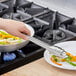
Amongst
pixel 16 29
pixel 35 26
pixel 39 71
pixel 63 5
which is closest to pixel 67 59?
pixel 39 71

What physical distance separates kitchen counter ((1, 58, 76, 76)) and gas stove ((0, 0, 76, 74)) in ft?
0.14

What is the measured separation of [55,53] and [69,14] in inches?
20.6

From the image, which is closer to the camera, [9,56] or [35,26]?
[9,56]

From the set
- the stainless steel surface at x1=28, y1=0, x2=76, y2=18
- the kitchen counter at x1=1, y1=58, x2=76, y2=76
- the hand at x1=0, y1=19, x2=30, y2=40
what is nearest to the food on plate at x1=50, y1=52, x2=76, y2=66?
the kitchen counter at x1=1, y1=58, x2=76, y2=76

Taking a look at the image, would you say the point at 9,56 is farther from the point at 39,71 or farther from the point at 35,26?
the point at 35,26

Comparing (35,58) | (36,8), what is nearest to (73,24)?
(36,8)

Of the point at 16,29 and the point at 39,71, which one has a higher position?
the point at 16,29

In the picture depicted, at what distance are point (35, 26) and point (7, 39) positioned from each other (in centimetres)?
25

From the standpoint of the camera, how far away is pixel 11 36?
3.72ft

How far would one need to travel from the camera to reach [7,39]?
112cm

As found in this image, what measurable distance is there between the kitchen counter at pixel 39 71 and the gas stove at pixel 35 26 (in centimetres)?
4

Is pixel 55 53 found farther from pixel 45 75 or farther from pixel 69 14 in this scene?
pixel 69 14

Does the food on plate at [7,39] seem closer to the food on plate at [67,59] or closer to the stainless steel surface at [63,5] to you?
the food on plate at [67,59]

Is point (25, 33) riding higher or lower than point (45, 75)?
higher
